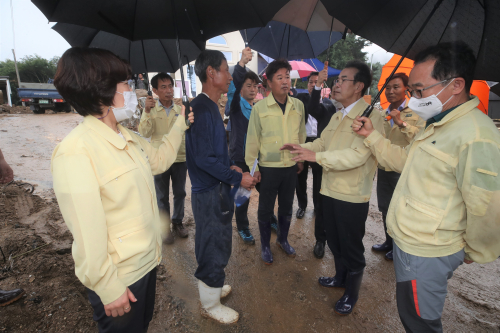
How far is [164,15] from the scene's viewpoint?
7.55 ft

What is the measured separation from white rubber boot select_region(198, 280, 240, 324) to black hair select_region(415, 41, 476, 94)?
2.26 metres

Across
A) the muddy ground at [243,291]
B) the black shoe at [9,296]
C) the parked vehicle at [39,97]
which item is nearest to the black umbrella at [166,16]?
the muddy ground at [243,291]

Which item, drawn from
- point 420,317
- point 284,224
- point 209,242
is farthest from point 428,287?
point 284,224

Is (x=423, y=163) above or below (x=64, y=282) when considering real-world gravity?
above

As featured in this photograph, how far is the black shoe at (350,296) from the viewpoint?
2.25 m

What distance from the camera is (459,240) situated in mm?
1377

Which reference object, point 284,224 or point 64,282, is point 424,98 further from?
point 64,282

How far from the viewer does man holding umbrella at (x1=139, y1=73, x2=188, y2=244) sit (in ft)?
11.6

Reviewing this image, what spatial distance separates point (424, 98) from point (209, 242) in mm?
1821

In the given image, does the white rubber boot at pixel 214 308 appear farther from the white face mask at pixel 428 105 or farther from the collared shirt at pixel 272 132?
the white face mask at pixel 428 105

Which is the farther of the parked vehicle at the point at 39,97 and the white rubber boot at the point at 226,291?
the parked vehicle at the point at 39,97

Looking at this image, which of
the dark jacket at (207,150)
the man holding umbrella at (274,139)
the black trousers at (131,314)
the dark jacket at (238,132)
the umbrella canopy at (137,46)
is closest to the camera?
the black trousers at (131,314)

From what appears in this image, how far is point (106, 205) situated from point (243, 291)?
194cm

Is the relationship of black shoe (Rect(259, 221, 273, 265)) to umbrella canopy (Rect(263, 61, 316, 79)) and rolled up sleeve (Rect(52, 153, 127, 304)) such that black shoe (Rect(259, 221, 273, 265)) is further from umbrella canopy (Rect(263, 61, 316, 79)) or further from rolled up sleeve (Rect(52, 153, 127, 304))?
umbrella canopy (Rect(263, 61, 316, 79))
